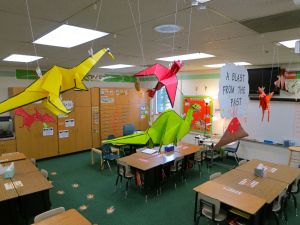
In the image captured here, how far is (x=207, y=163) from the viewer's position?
278 inches

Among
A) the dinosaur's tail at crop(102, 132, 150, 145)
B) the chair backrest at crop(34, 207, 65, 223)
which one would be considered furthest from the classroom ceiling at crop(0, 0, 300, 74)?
the chair backrest at crop(34, 207, 65, 223)

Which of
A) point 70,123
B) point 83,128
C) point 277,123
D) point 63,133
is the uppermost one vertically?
point 277,123

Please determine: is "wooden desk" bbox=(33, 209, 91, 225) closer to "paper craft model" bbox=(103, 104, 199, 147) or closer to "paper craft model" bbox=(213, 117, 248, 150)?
"paper craft model" bbox=(103, 104, 199, 147)

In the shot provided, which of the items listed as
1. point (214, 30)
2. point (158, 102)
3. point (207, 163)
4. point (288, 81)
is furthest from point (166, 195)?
point (158, 102)

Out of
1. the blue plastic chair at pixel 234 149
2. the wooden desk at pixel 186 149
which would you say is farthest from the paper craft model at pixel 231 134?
the blue plastic chair at pixel 234 149

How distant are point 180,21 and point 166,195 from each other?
3870 millimetres

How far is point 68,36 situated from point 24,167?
3.12 meters

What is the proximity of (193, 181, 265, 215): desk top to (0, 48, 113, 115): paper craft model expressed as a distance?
9.11 feet

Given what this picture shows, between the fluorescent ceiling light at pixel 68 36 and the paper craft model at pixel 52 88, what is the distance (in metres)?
1.26

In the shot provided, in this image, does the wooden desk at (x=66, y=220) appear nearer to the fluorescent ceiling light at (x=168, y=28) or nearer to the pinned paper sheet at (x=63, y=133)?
the fluorescent ceiling light at (x=168, y=28)

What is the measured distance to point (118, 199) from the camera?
185 inches

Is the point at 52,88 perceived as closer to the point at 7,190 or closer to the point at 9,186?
the point at 7,190

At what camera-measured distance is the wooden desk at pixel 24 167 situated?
4324mm

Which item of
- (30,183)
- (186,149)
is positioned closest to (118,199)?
(30,183)
